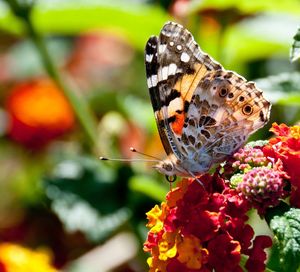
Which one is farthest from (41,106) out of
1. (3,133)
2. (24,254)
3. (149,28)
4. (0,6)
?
(24,254)

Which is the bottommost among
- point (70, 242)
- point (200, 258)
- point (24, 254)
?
point (70, 242)

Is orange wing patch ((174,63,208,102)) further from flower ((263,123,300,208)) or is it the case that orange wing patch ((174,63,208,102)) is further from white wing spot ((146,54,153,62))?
flower ((263,123,300,208))

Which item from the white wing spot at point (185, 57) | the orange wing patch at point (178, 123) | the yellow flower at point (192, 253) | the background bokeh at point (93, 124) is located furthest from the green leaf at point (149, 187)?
the yellow flower at point (192, 253)

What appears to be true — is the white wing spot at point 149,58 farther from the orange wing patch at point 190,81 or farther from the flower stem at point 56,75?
the flower stem at point 56,75

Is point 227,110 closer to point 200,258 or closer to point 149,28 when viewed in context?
point 200,258

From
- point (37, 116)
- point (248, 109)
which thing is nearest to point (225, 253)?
point (248, 109)

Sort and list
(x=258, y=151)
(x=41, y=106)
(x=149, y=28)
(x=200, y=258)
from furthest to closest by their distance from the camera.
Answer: (x=41, y=106) < (x=149, y=28) < (x=258, y=151) < (x=200, y=258)
